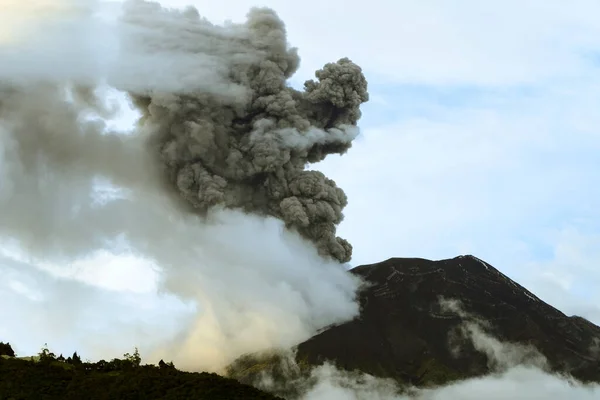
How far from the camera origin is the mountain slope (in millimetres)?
100250

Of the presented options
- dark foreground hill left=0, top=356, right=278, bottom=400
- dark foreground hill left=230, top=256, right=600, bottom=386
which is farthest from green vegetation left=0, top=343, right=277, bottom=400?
dark foreground hill left=230, top=256, right=600, bottom=386

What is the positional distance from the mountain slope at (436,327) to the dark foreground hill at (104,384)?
172 feet

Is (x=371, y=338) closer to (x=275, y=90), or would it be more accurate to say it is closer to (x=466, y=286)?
(x=466, y=286)

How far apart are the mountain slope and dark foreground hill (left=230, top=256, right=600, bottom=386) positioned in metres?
0.10

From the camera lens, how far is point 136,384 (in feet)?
152

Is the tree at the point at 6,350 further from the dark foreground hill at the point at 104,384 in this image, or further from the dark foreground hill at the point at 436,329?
the dark foreground hill at the point at 436,329

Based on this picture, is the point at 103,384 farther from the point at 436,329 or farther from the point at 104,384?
the point at 436,329

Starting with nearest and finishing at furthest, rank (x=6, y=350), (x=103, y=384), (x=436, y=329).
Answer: (x=103, y=384) → (x=6, y=350) → (x=436, y=329)

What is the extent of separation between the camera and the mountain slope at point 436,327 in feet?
329

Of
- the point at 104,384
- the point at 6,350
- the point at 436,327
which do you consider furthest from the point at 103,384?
the point at 436,327

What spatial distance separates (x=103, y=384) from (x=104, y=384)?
5 cm

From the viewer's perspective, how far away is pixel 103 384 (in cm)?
4659

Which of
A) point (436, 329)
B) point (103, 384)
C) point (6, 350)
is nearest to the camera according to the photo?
point (103, 384)

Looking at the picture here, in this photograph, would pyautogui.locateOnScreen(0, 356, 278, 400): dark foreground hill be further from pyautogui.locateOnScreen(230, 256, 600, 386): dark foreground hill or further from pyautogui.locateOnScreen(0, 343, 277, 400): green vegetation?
pyautogui.locateOnScreen(230, 256, 600, 386): dark foreground hill
